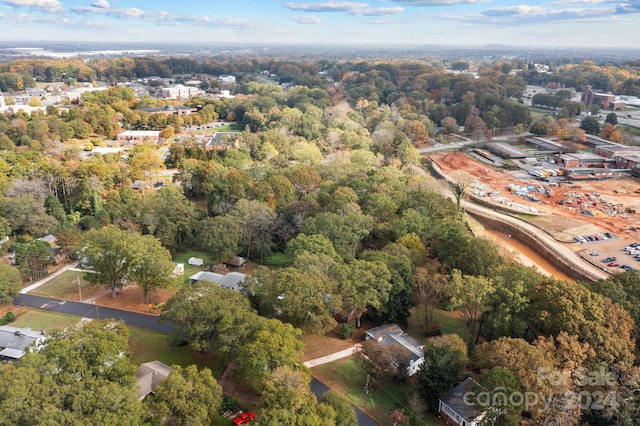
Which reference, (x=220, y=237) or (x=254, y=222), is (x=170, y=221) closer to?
(x=220, y=237)

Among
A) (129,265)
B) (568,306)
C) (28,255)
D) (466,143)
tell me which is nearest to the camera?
(568,306)

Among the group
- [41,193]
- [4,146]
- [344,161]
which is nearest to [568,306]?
[344,161]

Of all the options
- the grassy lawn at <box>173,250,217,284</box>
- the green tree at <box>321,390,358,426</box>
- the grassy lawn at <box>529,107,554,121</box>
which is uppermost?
the grassy lawn at <box>529,107,554,121</box>

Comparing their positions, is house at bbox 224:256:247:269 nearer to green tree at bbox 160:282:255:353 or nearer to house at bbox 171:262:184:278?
house at bbox 171:262:184:278

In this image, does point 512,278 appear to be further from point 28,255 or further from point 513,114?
point 513,114

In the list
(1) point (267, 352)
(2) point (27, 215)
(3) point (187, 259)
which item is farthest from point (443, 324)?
(2) point (27, 215)

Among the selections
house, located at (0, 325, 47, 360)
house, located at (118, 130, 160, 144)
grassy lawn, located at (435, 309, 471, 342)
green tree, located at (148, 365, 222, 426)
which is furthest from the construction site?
house, located at (118, 130, 160, 144)
